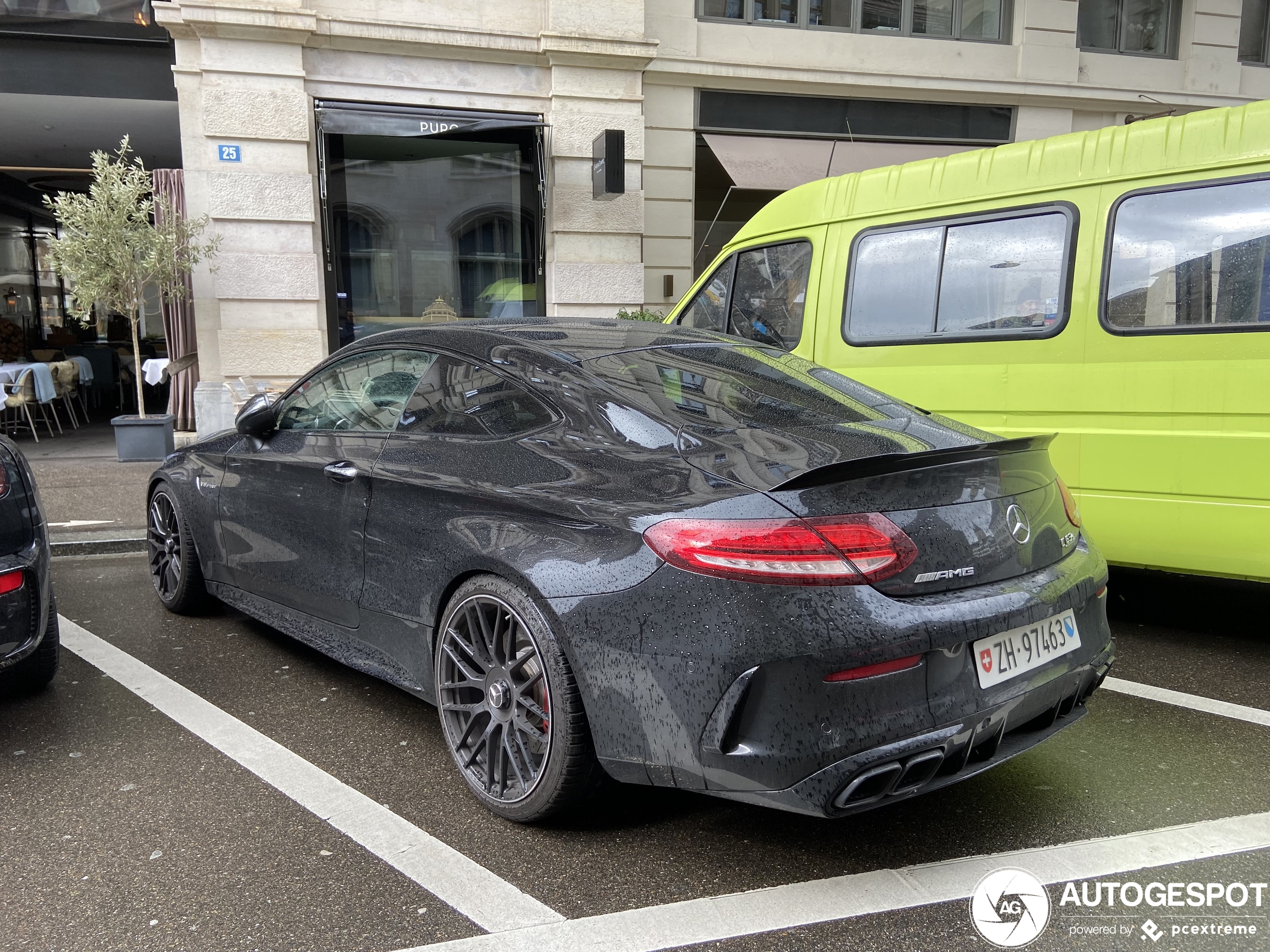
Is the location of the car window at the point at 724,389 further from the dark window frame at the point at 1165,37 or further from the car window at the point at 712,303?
the dark window frame at the point at 1165,37

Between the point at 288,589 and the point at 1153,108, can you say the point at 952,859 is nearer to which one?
the point at 288,589

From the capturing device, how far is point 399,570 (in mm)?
3090

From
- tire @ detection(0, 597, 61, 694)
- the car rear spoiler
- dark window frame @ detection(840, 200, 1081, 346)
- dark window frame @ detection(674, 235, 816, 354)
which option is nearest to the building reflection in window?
dark window frame @ detection(674, 235, 816, 354)

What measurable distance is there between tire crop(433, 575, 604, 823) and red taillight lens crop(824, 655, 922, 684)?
26.9 inches

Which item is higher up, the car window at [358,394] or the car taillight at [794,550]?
the car window at [358,394]

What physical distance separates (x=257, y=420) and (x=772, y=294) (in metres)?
3.16

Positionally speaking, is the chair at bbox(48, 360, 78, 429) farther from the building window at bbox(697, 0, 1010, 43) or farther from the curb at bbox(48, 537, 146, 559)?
the building window at bbox(697, 0, 1010, 43)

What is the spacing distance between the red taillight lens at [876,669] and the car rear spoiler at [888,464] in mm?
432

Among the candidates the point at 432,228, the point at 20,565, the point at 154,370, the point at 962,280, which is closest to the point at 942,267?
the point at 962,280

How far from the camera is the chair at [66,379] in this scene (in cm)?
1286

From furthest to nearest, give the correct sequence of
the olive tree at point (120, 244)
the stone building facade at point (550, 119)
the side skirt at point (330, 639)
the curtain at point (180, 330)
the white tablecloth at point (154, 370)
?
1. the white tablecloth at point (154, 370)
2. the curtain at point (180, 330)
3. the stone building facade at point (550, 119)
4. the olive tree at point (120, 244)
5. the side skirt at point (330, 639)

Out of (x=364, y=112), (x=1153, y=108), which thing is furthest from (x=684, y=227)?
(x=1153, y=108)

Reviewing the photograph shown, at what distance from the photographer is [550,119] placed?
37.7 feet

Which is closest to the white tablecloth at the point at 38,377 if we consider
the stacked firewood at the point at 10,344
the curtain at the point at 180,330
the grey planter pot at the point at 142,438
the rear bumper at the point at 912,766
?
the stacked firewood at the point at 10,344
